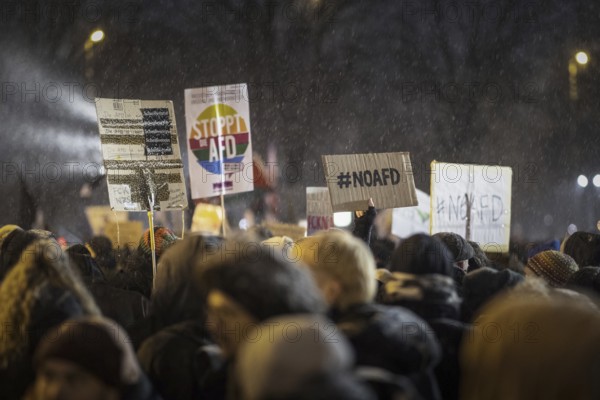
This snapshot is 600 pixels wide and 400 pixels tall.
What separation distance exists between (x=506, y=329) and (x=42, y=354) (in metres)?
1.37

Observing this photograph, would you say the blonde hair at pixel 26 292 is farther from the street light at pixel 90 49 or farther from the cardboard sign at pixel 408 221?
the street light at pixel 90 49

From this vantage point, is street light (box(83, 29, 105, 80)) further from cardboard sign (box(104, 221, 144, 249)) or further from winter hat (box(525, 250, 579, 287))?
winter hat (box(525, 250, 579, 287))

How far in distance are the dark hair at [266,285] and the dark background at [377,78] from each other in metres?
12.4

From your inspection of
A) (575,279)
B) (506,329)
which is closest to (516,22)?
(575,279)

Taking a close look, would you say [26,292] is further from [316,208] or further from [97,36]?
[97,36]

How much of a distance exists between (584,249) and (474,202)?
11.9 feet

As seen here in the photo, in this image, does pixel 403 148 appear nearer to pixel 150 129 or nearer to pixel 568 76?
pixel 568 76

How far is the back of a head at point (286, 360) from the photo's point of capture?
70.8 inches

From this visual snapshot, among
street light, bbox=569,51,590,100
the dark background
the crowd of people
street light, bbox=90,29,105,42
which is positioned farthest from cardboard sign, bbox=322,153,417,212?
street light, bbox=569,51,590,100

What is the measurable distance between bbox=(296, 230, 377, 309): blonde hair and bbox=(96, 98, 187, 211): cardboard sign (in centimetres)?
364

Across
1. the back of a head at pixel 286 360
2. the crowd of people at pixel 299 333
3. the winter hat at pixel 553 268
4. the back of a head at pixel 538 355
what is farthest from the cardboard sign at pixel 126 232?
the back of a head at pixel 286 360

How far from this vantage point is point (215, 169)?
7.29 meters

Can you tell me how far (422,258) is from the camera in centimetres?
351

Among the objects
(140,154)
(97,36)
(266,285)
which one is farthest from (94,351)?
(97,36)
